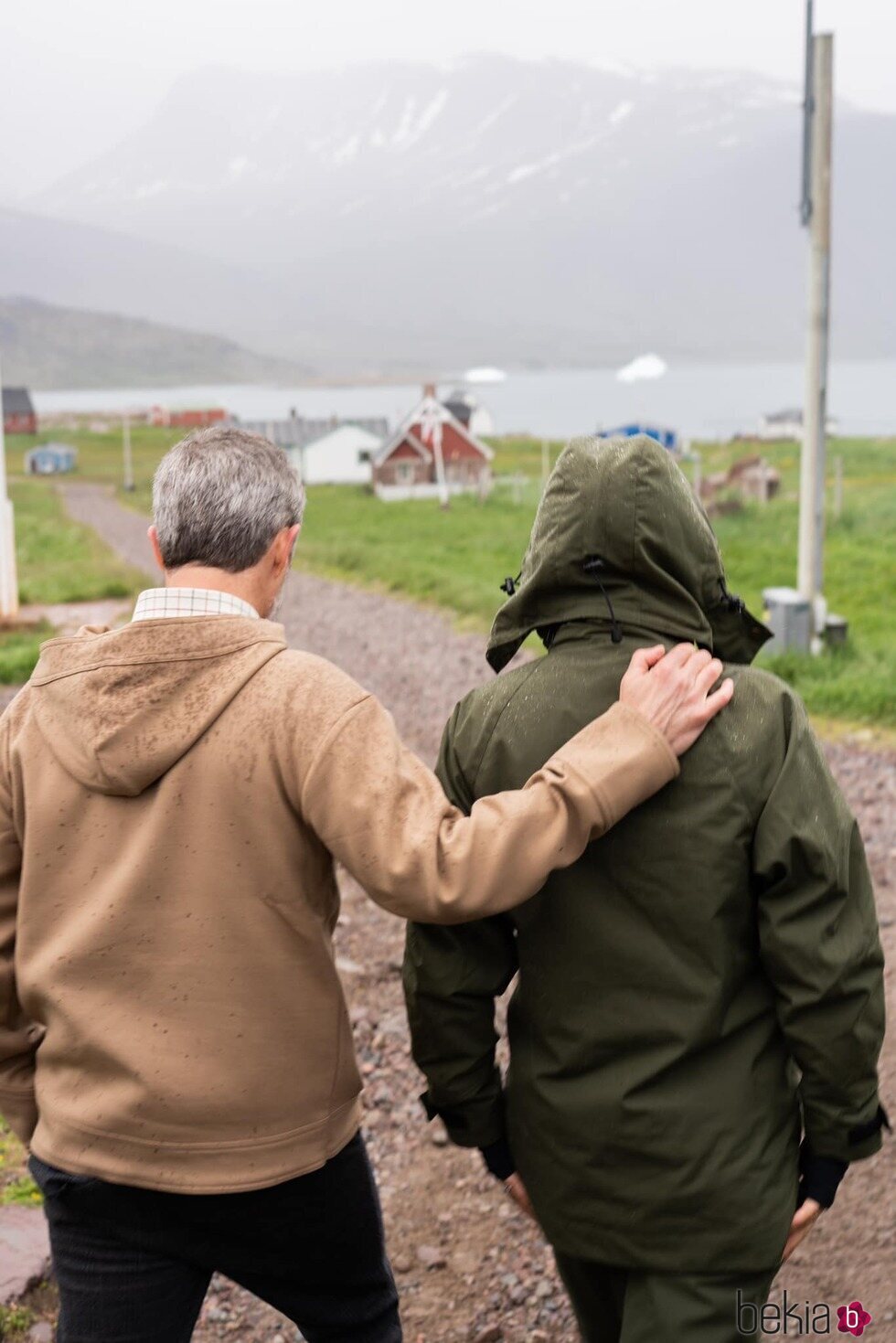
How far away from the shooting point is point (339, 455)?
222ft

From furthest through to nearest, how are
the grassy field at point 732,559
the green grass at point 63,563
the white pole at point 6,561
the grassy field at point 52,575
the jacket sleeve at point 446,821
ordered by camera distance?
the green grass at point 63,563 < the white pole at point 6,561 < the grassy field at point 52,575 < the grassy field at point 732,559 < the jacket sleeve at point 446,821

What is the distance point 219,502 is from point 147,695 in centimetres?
34

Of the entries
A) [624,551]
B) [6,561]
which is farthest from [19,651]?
[624,551]

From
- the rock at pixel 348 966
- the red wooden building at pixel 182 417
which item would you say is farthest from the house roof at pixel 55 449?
the rock at pixel 348 966

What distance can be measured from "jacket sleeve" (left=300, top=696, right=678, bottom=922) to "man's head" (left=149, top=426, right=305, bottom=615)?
0.33 m

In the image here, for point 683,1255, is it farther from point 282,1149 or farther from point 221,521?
point 221,521

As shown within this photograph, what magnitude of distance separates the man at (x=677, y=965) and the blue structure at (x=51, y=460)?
6901cm

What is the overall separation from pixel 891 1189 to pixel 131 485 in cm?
5362

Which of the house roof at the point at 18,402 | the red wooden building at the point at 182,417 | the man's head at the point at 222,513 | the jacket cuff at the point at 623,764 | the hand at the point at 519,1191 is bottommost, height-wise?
the hand at the point at 519,1191

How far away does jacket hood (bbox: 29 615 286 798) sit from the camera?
2137 millimetres

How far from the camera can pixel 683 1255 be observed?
2.26m

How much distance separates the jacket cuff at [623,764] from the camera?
6.95 ft

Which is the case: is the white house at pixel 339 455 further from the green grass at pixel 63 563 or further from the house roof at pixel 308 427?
the green grass at pixel 63 563

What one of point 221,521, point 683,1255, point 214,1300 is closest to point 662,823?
point 683,1255
